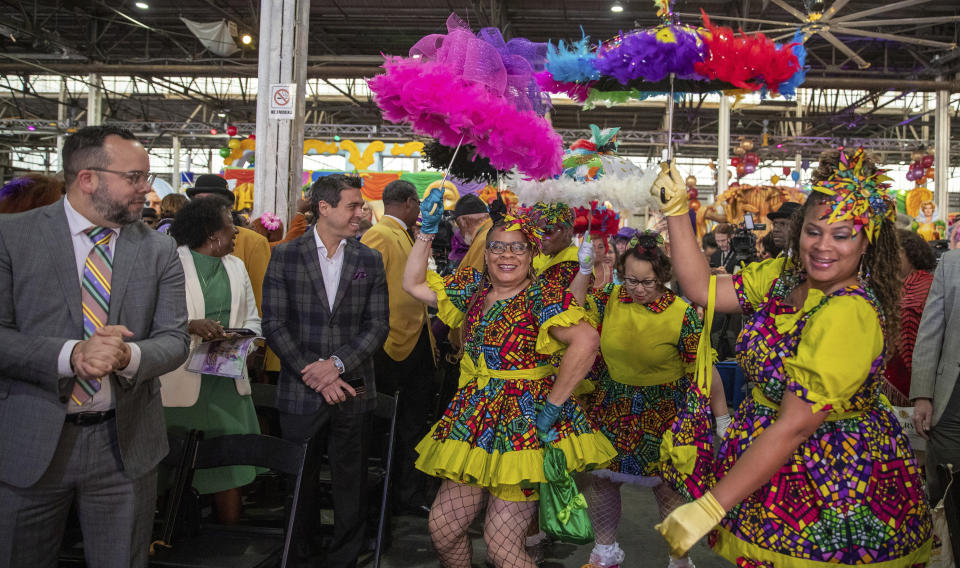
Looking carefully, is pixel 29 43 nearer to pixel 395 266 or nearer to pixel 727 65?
pixel 395 266

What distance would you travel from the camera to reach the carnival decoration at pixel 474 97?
105 inches

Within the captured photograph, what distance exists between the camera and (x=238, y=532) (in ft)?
9.64

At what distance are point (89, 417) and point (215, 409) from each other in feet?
4.48

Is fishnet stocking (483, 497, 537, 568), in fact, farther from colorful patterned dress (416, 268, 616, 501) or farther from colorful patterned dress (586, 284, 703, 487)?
colorful patterned dress (586, 284, 703, 487)

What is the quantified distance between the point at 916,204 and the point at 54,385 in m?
15.4

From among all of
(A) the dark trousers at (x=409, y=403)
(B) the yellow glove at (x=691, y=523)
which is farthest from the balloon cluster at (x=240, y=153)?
(B) the yellow glove at (x=691, y=523)

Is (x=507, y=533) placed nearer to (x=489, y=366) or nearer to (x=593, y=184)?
(x=489, y=366)

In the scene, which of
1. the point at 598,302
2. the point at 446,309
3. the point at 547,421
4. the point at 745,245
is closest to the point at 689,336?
the point at 598,302

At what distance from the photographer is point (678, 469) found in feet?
7.48

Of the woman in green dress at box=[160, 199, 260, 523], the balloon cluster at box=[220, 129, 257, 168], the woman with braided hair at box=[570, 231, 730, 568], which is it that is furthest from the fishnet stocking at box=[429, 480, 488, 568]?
the balloon cluster at box=[220, 129, 257, 168]

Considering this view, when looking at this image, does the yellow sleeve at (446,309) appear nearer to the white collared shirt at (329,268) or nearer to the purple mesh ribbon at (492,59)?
the white collared shirt at (329,268)

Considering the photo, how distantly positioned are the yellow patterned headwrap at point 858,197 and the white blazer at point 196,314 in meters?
2.46

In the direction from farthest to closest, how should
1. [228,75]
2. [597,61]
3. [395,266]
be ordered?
[228,75] → [395,266] → [597,61]

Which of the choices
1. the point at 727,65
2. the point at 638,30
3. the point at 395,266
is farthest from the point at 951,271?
the point at 395,266
